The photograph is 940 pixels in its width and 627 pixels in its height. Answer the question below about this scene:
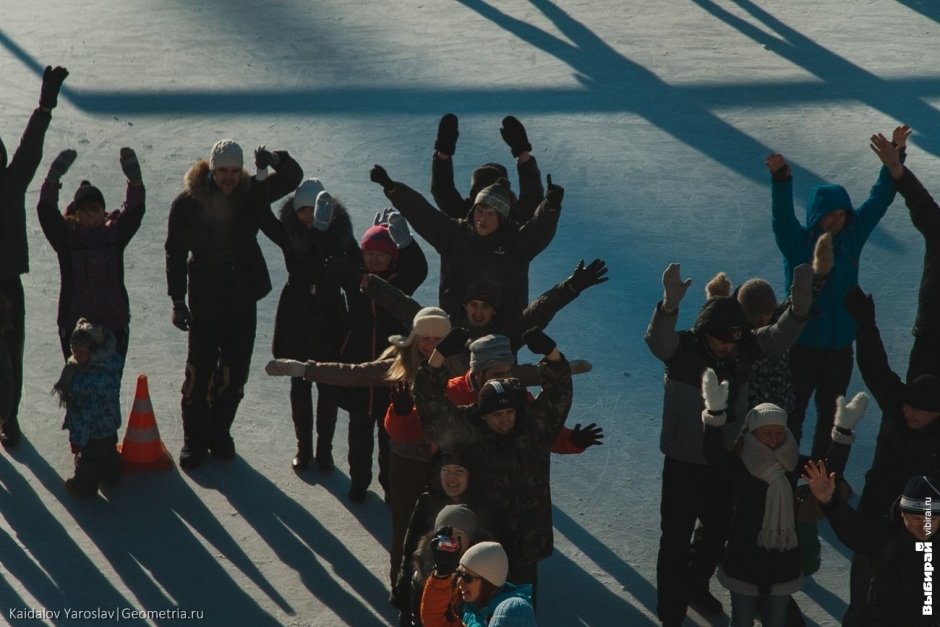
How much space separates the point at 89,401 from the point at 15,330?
2.66ft

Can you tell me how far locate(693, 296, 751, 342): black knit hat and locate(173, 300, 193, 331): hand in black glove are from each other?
2.86 meters

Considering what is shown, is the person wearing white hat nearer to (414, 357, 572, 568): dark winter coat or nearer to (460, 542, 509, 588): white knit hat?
(414, 357, 572, 568): dark winter coat

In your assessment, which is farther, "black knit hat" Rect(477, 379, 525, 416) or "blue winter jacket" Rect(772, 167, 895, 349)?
"blue winter jacket" Rect(772, 167, 895, 349)

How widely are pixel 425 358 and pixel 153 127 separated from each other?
5.80m

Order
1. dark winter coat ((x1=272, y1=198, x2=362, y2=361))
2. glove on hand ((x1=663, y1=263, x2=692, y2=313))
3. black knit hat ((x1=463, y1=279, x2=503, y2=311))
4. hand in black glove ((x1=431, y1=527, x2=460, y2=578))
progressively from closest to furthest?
hand in black glove ((x1=431, y1=527, x2=460, y2=578))
glove on hand ((x1=663, y1=263, x2=692, y2=313))
black knit hat ((x1=463, y1=279, x2=503, y2=311))
dark winter coat ((x1=272, y1=198, x2=362, y2=361))

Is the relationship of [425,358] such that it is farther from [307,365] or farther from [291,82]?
[291,82]

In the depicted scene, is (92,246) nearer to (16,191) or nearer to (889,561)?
(16,191)

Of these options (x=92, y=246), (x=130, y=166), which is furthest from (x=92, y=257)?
(x=130, y=166)

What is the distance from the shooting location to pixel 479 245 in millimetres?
7855

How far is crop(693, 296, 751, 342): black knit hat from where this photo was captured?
670 centimetres

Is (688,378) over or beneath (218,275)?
over

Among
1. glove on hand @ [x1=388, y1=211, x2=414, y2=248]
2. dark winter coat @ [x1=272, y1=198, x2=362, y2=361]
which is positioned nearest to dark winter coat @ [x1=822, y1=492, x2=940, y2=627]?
glove on hand @ [x1=388, y1=211, x2=414, y2=248]

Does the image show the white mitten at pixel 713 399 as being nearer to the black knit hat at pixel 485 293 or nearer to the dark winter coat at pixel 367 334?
the black knit hat at pixel 485 293

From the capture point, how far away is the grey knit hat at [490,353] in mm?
6676
